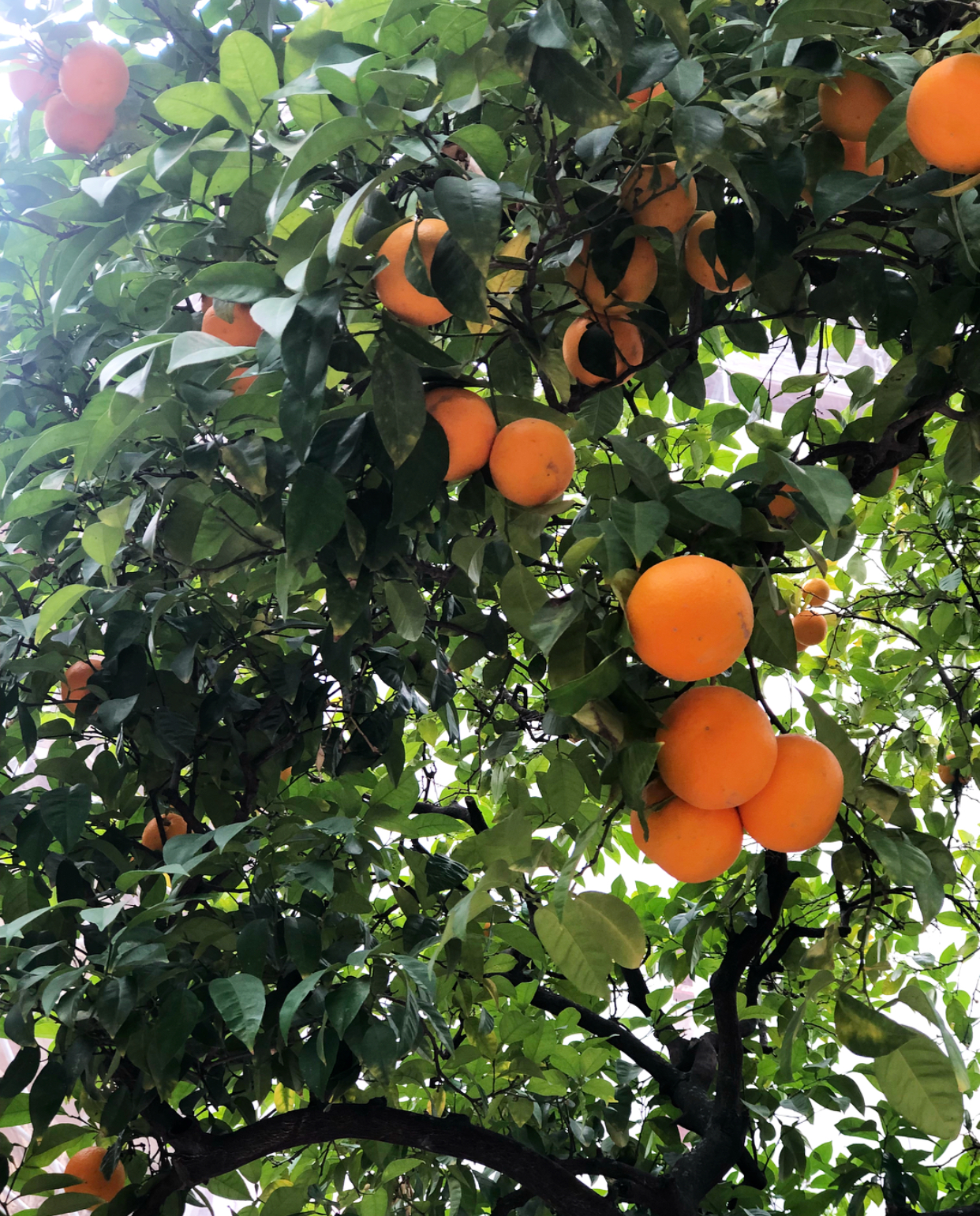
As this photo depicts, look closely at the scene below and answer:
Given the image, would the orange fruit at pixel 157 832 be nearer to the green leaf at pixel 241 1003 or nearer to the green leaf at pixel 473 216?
the green leaf at pixel 241 1003

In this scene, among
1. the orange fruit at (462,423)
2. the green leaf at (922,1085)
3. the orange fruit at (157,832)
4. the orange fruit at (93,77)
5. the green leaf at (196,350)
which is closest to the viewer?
the green leaf at (196,350)

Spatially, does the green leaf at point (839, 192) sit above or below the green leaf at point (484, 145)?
below

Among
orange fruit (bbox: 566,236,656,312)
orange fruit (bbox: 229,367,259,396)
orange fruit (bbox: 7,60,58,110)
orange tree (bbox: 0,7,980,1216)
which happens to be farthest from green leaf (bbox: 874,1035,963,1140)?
orange fruit (bbox: 7,60,58,110)

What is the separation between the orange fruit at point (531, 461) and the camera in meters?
0.79

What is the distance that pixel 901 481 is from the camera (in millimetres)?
2271

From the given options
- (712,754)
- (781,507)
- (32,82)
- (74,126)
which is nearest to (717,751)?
(712,754)

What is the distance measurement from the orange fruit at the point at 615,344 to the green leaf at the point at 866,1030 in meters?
0.51

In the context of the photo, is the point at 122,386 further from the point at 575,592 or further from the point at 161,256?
the point at 161,256

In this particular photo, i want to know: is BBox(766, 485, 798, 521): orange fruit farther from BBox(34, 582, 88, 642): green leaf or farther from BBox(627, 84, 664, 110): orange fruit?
BBox(34, 582, 88, 642): green leaf

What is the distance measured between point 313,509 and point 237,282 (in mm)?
161

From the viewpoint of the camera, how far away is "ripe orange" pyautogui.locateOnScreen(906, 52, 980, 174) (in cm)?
65

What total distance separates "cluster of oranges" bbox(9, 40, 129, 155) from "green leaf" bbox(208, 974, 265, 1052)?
836mm

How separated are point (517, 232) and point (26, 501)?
530mm

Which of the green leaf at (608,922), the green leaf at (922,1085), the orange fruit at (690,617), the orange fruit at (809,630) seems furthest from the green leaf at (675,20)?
the orange fruit at (809,630)
